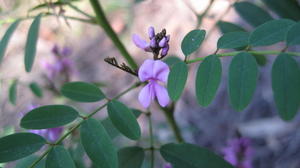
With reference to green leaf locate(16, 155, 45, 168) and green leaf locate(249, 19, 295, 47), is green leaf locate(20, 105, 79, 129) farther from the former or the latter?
green leaf locate(249, 19, 295, 47)

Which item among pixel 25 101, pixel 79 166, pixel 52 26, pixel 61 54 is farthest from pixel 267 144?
pixel 52 26

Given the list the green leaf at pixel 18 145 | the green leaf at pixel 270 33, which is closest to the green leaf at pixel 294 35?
the green leaf at pixel 270 33

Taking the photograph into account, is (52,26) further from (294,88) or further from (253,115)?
(294,88)

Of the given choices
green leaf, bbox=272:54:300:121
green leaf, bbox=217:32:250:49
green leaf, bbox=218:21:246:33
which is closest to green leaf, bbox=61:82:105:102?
green leaf, bbox=217:32:250:49

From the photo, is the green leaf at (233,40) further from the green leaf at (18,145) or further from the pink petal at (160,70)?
the green leaf at (18,145)

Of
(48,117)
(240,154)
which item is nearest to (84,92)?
(48,117)

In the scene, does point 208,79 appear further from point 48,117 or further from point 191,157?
point 48,117
